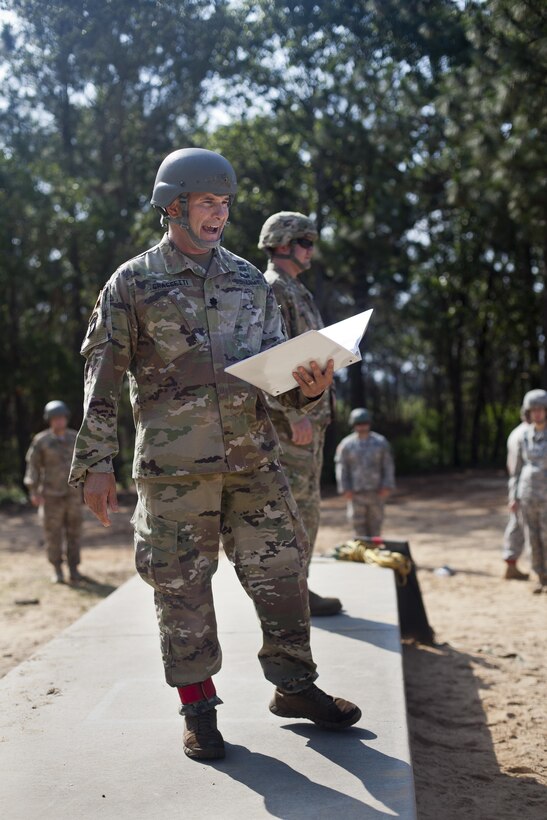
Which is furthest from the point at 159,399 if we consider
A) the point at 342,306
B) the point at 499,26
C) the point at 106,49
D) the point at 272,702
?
the point at 342,306

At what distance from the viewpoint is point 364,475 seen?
10680 mm

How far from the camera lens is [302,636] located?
3.61 metres

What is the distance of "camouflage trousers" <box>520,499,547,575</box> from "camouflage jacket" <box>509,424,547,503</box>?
0.08 m

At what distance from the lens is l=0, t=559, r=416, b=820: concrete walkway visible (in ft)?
10.1

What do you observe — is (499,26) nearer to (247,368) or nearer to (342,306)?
(247,368)

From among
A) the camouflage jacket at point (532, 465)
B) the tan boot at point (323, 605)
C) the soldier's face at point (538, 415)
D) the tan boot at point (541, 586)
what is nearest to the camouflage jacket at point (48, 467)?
the camouflage jacket at point (532, 465)

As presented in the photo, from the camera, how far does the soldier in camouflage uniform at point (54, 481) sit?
10977 mm

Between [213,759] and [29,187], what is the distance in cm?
2025

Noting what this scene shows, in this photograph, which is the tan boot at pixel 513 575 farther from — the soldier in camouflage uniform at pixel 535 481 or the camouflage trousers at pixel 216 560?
the camouflage trousers at pixel 216 560

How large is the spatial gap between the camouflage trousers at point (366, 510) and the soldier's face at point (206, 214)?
7.46 metres

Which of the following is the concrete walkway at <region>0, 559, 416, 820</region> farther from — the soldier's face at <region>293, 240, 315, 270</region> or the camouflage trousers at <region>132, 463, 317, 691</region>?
the soldier's face at <region>293, 240, 315, 270</region>

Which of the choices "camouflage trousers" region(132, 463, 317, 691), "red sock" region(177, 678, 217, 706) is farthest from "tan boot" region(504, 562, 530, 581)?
"red sock" region(177, 678, 217, 706)

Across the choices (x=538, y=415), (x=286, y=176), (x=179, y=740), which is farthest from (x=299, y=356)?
(x=286, y=176)

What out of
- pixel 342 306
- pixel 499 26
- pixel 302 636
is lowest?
pixel 302 636
